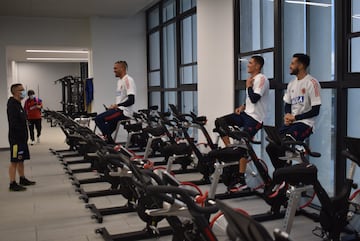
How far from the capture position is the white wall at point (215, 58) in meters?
5.96

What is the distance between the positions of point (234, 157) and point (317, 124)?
1086 mm

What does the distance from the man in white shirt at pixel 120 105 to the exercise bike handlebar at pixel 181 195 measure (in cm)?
479

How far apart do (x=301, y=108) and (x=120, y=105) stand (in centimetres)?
343

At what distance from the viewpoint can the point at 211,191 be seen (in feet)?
13.5

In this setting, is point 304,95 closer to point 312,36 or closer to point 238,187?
point 312,36

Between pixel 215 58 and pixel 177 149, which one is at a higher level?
pixel 215 58

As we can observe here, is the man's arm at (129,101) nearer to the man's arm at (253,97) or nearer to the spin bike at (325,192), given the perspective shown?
the man's arm at (253,97)

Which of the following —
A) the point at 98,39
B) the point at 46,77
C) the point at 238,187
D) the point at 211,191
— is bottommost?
the point at 238,187

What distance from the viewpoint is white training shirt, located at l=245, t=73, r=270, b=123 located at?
4684mm

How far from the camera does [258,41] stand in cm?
562

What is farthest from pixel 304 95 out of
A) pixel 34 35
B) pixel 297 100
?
pixel 34 35

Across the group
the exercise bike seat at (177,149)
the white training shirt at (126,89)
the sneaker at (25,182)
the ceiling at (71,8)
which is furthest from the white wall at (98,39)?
the exercise bike seat at (177,149)

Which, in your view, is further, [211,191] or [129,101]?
[129,101]

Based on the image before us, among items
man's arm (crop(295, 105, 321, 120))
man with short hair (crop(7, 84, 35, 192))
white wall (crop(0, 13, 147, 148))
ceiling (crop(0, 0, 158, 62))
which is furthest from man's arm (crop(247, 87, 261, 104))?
white wall (crop(0, 13, 147, 148))
